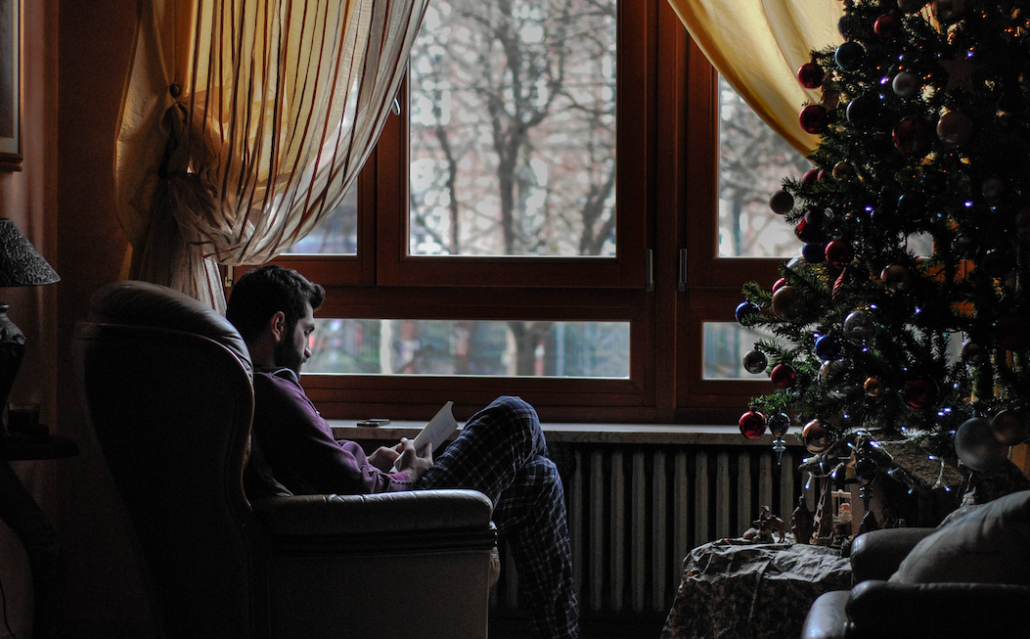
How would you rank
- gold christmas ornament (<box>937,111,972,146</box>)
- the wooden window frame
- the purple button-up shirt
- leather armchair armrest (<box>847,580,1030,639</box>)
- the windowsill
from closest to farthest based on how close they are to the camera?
leather armchair armrest (<box>847,580,1030,639</box>) < gold christmas ornament (<box>937,111,972,146</box>) < the purple button-up shirt < the windowsill < the wooden window frame

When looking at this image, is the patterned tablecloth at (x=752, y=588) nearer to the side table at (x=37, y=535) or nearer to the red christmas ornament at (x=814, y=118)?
the red christmas ornament at (x=814, y=118)

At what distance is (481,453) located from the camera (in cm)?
222

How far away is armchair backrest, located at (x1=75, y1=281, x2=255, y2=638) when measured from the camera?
1.77 metres

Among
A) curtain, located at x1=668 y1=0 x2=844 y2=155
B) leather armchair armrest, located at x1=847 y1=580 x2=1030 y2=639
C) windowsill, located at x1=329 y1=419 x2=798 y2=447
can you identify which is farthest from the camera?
windowsill, located at x1=329 y1=419 x2=798 y2=447

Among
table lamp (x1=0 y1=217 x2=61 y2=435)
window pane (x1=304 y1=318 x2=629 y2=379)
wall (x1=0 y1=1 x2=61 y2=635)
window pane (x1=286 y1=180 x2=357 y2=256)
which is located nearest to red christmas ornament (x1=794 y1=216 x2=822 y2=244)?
window pane (x1=304 y1=318 x2=629 y2=379)

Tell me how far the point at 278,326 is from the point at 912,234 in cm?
139

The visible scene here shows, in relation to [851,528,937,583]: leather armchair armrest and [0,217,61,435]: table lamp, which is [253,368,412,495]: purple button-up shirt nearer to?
[0,217,61,435]: table lamp

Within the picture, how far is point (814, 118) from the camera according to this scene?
1.93m

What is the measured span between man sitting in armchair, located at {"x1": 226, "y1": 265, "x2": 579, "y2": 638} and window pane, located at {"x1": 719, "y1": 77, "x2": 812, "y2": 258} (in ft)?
3.20

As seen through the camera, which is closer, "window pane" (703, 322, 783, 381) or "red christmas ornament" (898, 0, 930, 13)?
"red christmas ornament" (898, 0, 930, 13)

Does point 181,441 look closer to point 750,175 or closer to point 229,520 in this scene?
point 229,520

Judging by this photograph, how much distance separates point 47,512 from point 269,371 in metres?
1.05

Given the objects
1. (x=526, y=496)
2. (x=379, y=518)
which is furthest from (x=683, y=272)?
(x=379, y=518)

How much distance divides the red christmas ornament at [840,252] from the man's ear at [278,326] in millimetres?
1218
